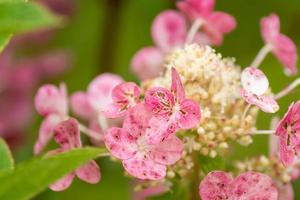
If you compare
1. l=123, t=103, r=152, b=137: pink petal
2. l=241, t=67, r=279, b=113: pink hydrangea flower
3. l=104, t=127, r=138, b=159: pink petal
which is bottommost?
l=104, t=127, r=138, b=159: pink petal

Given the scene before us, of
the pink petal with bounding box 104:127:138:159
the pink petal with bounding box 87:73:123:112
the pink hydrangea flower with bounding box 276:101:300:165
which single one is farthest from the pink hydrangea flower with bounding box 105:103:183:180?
the pink petal with bounding box 87:73:123:112

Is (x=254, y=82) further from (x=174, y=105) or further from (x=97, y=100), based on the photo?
(x=97, y=100)

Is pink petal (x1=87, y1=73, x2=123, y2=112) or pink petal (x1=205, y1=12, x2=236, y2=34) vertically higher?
pink petal (x1=205, y1=12, x2=236, y2=34)

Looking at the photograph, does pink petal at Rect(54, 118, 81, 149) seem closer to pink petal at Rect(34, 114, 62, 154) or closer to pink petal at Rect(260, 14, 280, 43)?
pink petal at Rect(34, 114, 62, 154)

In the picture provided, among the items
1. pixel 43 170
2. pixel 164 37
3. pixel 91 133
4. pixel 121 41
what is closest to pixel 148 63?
pixel 164 37

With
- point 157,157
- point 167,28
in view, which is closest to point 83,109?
point 167,28

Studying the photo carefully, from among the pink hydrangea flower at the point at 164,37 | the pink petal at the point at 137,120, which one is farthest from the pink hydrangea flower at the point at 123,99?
the pink hydrangea flower at the point at 164,37

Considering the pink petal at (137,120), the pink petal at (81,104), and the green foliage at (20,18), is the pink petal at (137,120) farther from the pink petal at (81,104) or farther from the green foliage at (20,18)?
the pink petal at (81,104)

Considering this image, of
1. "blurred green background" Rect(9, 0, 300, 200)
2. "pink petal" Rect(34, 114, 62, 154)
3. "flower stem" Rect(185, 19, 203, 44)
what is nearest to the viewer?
"pink petal" Rect(34, 114, 62, 154)
